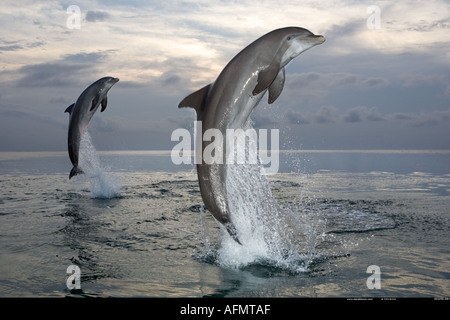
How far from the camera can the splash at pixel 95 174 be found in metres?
15.1

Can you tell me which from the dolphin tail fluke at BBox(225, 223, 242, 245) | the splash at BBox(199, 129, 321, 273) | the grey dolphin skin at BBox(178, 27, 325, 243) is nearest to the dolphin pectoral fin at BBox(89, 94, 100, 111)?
the splash at BBox(199, 129, 321, 273)

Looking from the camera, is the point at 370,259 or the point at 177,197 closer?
the point at 370,259

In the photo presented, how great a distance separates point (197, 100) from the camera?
664cm

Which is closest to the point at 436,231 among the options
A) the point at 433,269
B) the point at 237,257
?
the point at 433,269

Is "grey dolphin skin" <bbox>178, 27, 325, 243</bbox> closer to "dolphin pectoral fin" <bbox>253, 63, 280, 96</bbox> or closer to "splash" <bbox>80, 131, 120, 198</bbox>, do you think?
"dolphin pectoral fin" <bbox>253, 63, 280, 96</bbox>

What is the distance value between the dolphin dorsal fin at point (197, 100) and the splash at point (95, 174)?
9032mm

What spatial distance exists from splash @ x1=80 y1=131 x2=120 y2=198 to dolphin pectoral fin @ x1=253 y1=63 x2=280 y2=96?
9.73 metres

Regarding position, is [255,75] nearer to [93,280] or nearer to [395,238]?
[93,280]

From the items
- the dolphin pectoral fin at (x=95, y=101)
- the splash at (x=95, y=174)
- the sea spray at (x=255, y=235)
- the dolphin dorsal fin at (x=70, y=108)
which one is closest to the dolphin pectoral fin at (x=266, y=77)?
the sea spray at (x=255, y=235)

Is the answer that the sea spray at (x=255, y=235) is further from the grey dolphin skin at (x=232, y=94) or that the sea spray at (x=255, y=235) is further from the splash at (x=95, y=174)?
the splash at (x=95, y=174)

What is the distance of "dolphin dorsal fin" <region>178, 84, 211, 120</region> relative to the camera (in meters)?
6.62
